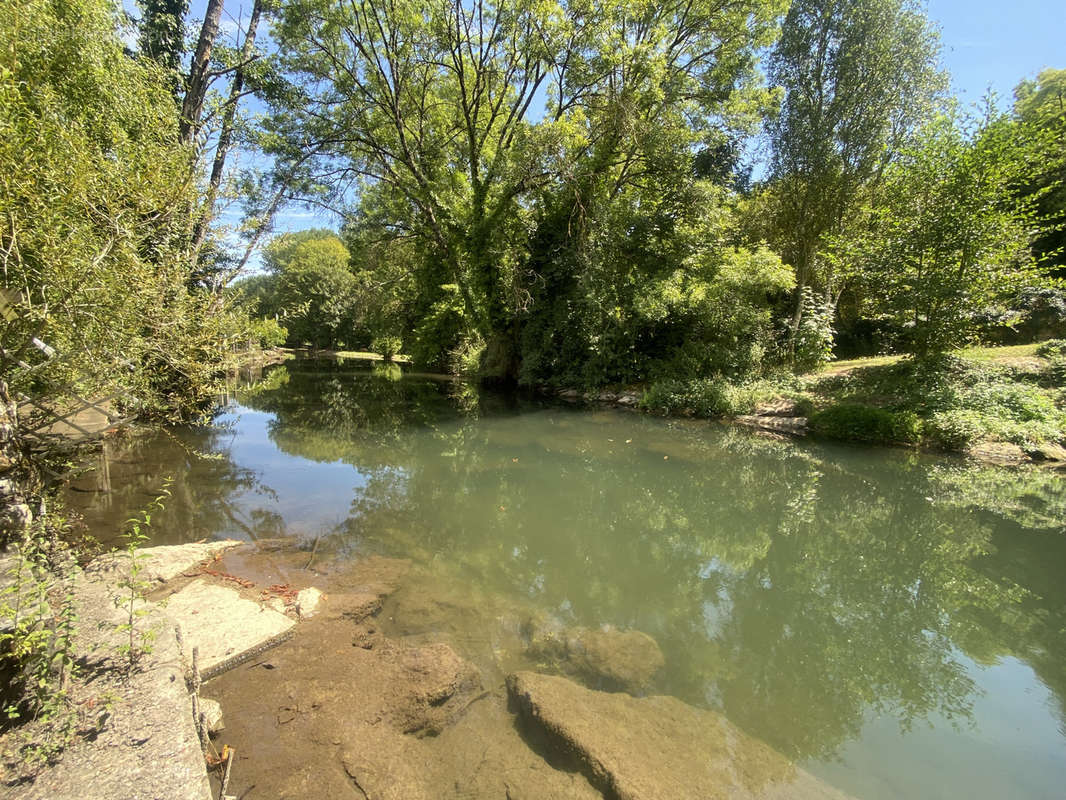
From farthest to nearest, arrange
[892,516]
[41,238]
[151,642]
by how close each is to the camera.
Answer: [892,516] → [41,238] → [151,642]

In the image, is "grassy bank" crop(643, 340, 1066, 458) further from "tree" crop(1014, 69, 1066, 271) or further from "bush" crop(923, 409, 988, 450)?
"tree" crop(1014, 69, 1066, 271)

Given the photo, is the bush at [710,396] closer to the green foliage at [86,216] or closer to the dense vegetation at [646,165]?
the dense vegetation at [646,165]

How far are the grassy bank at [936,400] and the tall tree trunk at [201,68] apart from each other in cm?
1332

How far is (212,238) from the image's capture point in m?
5.59

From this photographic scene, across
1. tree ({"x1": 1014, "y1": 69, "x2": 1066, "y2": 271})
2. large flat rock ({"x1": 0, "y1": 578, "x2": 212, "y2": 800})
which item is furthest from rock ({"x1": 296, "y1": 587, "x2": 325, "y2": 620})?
tree ({"x1": 1014, "y1": 69, "x2": 1066, "y2": 271})

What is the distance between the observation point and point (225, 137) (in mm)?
8320

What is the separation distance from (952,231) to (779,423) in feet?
19.2

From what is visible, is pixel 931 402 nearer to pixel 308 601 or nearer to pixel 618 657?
pixel 618 657

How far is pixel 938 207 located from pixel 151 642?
1592cm

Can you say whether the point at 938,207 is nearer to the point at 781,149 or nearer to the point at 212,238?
the point at 781,149

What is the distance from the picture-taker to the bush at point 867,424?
11.0m

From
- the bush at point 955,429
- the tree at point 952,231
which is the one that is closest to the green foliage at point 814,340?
the tree at point 952,231

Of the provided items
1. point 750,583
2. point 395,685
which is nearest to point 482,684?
point 395,685

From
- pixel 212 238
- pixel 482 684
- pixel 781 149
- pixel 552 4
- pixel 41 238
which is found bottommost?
pixel 482 684
